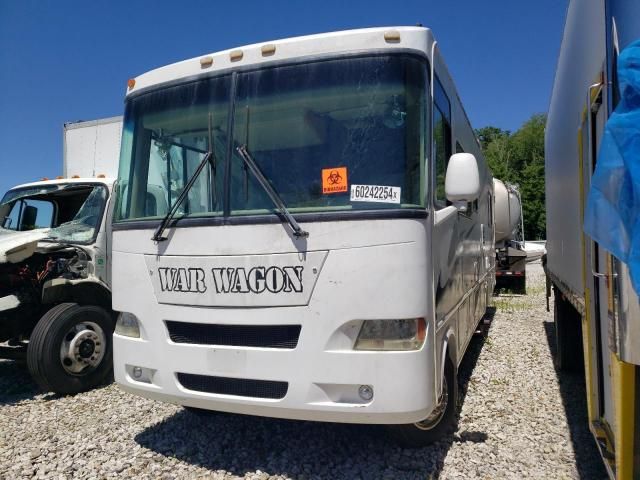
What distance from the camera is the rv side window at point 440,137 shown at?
352cm

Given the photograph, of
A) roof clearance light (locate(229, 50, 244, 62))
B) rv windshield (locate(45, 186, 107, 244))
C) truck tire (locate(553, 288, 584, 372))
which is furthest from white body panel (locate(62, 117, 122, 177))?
truck tire (locate(553, 288, 584, 372))

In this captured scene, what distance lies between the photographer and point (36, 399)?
5520 millimetres

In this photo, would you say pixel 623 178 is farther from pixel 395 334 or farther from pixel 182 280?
pixel 182 280

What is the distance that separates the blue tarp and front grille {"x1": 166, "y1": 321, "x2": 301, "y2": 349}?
1768mm

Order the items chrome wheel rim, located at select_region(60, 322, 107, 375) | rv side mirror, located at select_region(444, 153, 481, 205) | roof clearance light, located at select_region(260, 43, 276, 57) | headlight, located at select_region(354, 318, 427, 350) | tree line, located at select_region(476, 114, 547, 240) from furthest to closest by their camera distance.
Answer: tree line, located at select_region(476, 114, 547, 240), chrome wheel rim, located at select_region(60, 322, 107, 375), roof clearance light, located at select_region(260, 43, 276, 57), rv side mirror, located at select_region(444, 153, 481, 205), headlight, located at select_region(354, 318, 427, 350)

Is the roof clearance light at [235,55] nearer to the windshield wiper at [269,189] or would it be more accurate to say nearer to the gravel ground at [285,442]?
the windshield wiper at [269,189]

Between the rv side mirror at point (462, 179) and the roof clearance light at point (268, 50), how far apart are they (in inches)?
55.1

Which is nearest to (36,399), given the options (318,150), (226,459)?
(226,459)

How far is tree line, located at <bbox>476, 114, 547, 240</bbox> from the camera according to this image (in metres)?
39.0

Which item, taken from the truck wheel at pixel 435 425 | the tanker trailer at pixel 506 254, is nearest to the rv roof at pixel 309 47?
the truck wheel at pixel 435 425

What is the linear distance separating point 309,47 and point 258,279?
1541mm

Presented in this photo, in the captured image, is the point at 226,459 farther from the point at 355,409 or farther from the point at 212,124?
the point at 212,124

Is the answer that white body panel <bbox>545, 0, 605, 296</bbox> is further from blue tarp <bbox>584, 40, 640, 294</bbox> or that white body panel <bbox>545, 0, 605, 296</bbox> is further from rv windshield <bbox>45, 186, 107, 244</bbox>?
rv windshield <bbox>45, 186, 107, 244</bbox>

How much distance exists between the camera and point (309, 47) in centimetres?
333
